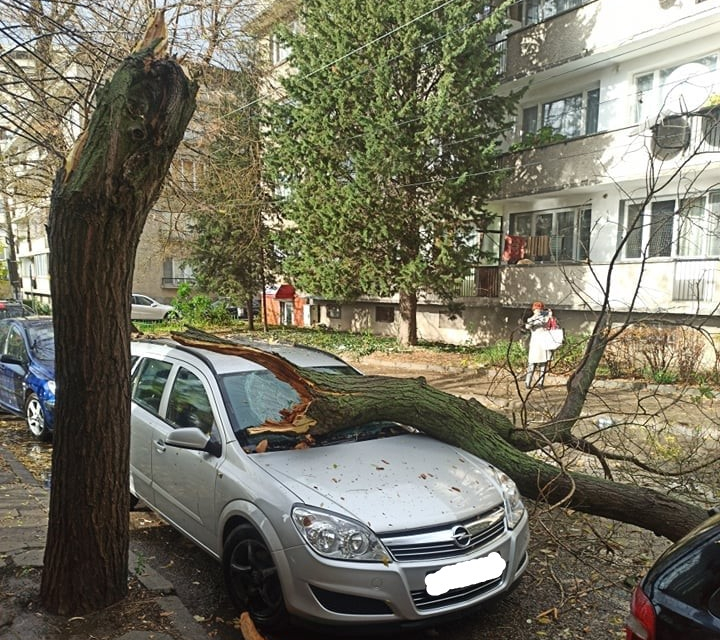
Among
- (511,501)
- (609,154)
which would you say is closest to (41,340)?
(511,501)

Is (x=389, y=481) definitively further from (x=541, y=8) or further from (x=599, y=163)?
(x=541, y=8)

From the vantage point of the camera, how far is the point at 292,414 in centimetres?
386

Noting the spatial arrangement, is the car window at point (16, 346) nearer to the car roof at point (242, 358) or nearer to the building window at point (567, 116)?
the car roof at point (242, 358)

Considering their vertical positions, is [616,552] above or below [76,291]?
below

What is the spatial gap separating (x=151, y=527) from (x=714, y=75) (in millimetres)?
13764

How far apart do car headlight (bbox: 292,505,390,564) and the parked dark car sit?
49.1 inches

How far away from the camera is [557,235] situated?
630 inches

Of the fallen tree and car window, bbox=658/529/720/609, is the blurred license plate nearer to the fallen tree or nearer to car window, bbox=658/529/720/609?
the fallen tree

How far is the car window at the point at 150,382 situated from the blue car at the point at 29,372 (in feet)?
7.42

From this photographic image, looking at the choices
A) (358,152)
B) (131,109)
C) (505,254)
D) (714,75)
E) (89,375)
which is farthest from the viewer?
(505,254)

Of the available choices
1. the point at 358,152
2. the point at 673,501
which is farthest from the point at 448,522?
the point at 358,152

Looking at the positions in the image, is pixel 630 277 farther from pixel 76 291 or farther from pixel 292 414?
pixel 76 291

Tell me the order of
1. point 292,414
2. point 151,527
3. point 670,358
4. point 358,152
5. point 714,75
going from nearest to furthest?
point 292,414
point 151,527
point 670,358
point 714,75
point 358,152

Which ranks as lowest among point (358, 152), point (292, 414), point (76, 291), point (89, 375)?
point (292, 414)
